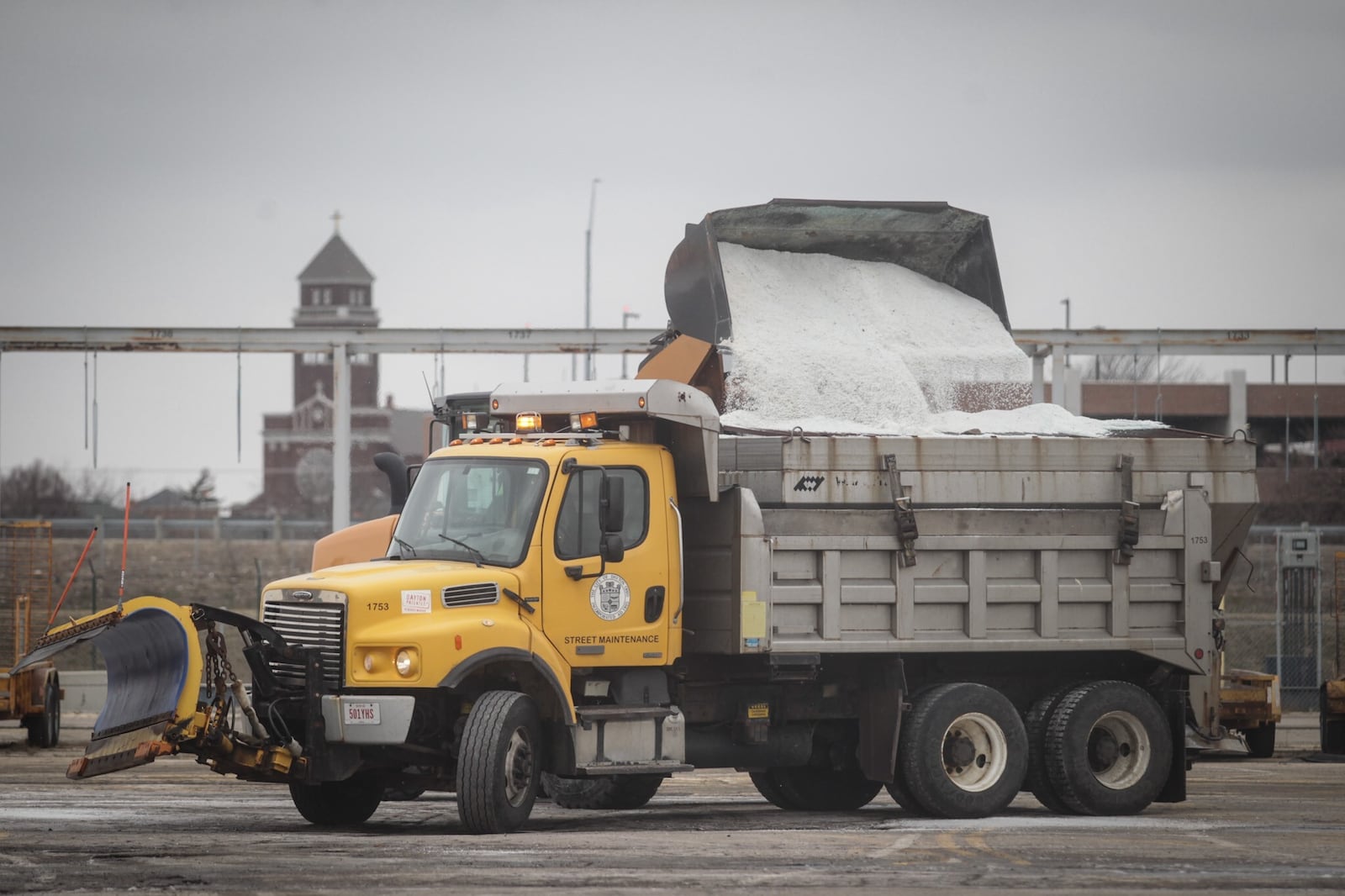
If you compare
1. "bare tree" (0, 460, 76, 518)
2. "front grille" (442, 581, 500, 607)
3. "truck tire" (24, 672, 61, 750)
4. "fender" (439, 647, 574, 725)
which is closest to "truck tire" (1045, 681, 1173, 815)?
"fender" (439, 647, 574, 725)

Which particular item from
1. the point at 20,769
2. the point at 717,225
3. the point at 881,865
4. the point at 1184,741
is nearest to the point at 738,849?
the point at 881,865

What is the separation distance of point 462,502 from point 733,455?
2049 mm

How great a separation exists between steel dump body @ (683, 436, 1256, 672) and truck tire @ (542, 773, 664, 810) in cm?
179

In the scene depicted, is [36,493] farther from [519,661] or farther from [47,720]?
[519,661]

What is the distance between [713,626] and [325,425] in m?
106

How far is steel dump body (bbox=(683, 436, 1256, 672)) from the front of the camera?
491 inches

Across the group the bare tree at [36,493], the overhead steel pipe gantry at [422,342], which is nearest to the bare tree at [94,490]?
the bare tree at [36,493]

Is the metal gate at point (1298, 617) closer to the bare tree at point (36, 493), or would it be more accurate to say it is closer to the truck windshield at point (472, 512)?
the truck windshield at point (472, 512)

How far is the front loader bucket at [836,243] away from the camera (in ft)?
46.6

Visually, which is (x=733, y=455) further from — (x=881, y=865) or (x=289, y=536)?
(x=289, y=536)

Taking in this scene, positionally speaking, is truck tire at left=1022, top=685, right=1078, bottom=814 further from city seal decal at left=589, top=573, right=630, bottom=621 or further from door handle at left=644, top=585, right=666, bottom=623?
city seal decal at left=589, top=573, right=630, bottom=621

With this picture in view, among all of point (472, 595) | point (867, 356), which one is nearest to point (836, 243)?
point (867, 356)

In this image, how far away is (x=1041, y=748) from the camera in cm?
1338

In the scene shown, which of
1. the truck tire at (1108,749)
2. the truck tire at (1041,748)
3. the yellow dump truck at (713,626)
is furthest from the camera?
the truck tire at (1041,748)
